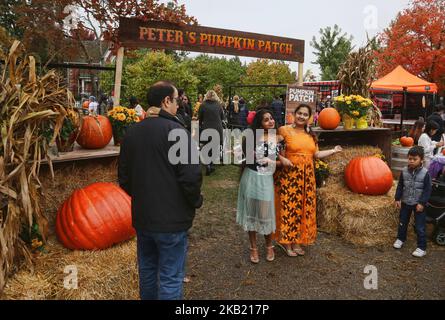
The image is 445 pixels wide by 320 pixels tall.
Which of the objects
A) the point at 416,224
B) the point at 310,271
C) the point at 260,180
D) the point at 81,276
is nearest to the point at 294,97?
the point at 416,224

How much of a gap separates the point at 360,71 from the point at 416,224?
3.51 m

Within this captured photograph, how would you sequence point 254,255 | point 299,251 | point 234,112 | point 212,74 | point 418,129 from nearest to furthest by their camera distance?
point 254,255, point 299,251, point 418,129, point 234,112, point 212,74

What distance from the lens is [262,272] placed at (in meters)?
3.90

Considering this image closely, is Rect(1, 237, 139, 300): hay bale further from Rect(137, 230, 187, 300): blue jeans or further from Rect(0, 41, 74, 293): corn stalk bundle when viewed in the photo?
Rect(137, 230, 187, 300): blue jeans

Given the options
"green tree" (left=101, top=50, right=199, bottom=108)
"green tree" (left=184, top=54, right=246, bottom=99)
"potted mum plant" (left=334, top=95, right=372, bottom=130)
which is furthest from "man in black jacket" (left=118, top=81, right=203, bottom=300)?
"green tree" (left=184, top=54, right=246, bottom=99)

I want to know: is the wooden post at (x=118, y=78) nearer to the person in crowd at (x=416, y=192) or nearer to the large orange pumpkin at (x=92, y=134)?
the large orange pumpkin at (x=92, y=134)

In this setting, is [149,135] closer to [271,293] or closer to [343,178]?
→ [271,293]

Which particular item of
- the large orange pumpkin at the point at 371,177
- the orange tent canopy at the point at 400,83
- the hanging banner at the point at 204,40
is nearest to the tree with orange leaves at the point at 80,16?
the hanging banner at the point at 204,40

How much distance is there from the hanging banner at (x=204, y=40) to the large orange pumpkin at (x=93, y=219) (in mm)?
2396

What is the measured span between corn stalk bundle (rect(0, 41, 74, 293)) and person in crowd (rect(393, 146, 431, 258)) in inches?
157

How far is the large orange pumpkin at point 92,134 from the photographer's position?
3.68 meters

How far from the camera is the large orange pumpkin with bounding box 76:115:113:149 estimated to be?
3.68 metres

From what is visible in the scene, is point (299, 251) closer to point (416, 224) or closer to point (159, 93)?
point (416, 224)
